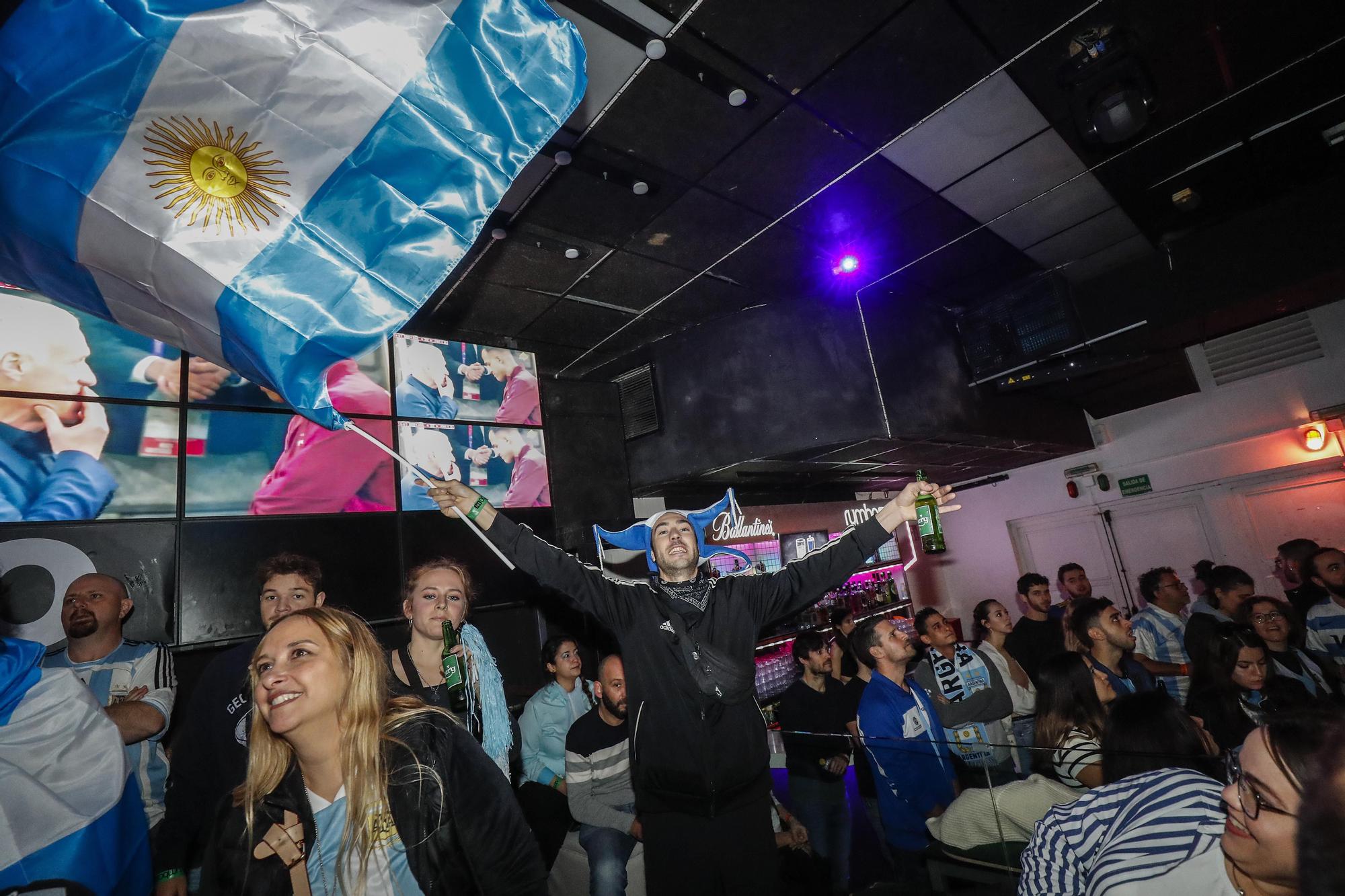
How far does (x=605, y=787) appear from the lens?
3480 mm

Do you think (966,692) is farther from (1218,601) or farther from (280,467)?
(280,467)

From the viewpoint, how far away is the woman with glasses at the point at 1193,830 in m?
1.11

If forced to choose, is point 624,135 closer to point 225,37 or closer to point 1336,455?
point 225,37

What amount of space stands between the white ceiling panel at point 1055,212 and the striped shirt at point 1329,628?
10.7 ft

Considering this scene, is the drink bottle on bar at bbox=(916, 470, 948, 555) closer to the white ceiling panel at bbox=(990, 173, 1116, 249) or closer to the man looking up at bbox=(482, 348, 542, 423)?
the white ceiling panel at bbox=(990, 173, 1116, 249)

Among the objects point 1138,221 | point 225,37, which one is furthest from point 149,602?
point 1138,221

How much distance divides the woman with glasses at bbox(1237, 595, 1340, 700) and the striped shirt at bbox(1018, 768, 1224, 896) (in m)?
3.20

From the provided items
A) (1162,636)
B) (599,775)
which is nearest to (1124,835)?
(599,775)

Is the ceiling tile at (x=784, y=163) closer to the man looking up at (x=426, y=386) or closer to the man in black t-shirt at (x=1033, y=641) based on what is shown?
the man looking up at (x=426, y=386)

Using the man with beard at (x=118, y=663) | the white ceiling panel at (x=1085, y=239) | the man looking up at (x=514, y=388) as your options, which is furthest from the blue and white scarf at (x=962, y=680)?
the man with beard at (x=118, y=663)

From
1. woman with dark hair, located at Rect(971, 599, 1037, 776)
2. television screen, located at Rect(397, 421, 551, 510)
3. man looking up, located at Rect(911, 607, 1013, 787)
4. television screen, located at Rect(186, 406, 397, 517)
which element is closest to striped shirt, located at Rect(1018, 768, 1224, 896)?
woman with dark hair, located at Rect(971, 599, 1037, 776)

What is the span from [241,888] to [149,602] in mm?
3151

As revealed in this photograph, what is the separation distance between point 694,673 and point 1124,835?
4.64 feet

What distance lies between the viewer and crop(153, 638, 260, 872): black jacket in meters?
2.16
